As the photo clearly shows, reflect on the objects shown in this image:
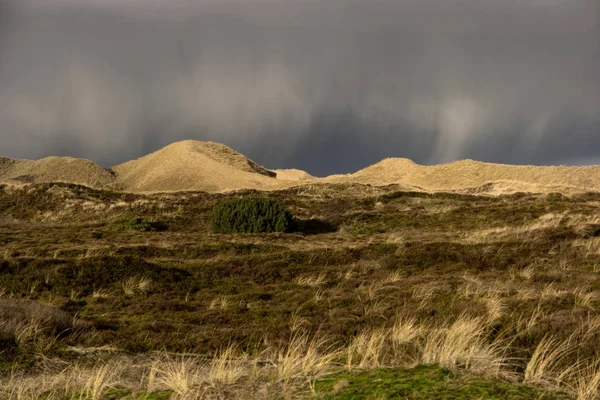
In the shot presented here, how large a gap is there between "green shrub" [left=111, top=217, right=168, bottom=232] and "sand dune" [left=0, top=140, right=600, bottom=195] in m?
32.7

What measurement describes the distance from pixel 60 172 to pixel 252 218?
80.3 meters

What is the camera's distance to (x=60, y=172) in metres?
94.9

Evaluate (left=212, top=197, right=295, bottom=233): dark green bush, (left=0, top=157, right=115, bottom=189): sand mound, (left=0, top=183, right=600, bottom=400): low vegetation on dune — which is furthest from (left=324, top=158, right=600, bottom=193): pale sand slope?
(left=0, top=157, right=115, bottom=189): sand mound

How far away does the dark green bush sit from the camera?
2931cm

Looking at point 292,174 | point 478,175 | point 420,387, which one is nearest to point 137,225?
point 420,387

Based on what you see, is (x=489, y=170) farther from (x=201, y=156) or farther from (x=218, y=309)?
(x=218, y=309)

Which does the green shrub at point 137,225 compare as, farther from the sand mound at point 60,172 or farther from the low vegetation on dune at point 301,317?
the sand mound at point 60,172

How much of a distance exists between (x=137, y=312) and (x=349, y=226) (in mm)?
23162

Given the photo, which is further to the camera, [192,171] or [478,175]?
[192,171]

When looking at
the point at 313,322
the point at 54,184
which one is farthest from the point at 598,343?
the point at 54,184

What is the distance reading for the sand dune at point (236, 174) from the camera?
7194 cm

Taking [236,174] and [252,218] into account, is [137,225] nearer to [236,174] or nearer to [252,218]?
[252,218]

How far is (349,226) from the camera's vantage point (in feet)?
109

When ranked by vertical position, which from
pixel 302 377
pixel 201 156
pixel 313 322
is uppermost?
pixel 201 156
